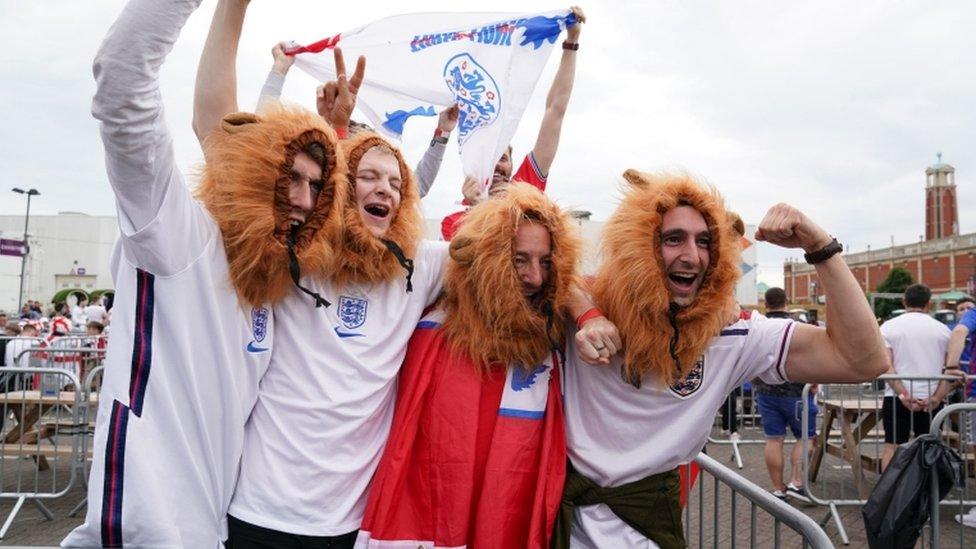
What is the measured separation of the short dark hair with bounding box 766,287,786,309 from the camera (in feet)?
24.4

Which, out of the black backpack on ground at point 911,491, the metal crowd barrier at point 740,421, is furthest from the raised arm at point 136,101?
the metal crowd barrier at point 740,421

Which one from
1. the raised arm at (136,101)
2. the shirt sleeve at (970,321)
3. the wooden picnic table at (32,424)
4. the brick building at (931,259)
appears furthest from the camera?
the brick building at (931,259)

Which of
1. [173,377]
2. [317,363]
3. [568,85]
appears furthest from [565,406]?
[568,85]

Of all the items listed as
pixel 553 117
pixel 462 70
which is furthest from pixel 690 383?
pixel 462 70

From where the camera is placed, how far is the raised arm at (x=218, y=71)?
2.09m

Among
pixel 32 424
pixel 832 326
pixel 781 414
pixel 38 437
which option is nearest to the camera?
pixel 832 326

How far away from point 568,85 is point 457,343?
1818mm

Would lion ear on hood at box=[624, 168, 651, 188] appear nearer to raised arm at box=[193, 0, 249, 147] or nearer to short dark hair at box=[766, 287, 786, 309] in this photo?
raised arm at box=[193, 0, 249, 147]

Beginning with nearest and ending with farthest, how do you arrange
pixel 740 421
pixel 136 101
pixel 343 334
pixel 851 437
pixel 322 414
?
pixel 136 101 < pixel 322 414 < pixel 343 334 < pixel 851 437 < pixel 740 421

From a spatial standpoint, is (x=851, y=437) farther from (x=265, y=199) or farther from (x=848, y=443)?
(x=265, y=199)

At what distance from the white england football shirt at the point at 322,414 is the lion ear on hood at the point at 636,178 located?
3.06 feet

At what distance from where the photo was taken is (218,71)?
2139mm

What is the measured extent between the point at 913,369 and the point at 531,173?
4866mm

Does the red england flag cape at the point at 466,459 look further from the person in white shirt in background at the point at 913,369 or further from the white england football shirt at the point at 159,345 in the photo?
the person in white shirt in background at the point at 913,369
